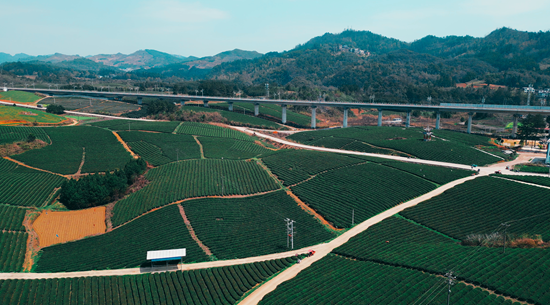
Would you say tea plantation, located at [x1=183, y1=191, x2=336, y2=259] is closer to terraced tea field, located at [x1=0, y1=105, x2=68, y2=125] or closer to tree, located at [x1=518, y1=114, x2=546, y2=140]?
terraced tea field, located at [x1=0, y1=105, x2=68, y2=125]

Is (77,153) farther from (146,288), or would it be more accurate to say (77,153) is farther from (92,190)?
(146,288)

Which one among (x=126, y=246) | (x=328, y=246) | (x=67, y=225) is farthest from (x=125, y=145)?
(x=328, y=246)

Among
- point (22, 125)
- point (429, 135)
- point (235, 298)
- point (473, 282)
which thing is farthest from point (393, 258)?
point (22, 125)

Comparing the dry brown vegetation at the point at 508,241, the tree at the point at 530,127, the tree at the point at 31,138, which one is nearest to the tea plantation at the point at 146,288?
the dry brown vegetation at the point at 508,241

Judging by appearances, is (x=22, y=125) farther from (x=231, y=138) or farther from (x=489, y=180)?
(x=489, y=180)

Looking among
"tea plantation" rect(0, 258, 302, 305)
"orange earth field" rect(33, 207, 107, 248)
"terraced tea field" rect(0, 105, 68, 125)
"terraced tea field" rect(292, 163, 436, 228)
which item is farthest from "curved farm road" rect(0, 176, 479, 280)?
"terraced tea field" rect(0, 105, 68, 125)

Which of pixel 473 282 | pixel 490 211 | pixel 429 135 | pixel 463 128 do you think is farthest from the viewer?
pixel 463 128
